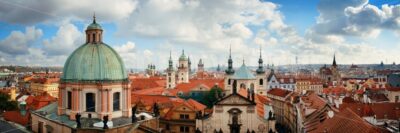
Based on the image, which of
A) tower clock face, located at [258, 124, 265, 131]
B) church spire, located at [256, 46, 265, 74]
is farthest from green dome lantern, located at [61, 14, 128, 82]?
church spire, located at [256, 46, 265, 74]

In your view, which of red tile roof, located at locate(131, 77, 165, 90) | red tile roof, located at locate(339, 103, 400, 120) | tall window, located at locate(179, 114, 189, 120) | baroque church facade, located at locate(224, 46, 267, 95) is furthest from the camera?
red tile roof, located at locate(131, 77, 165, 90)

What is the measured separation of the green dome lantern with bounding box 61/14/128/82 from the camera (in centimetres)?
3509

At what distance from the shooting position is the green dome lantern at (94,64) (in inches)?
1382

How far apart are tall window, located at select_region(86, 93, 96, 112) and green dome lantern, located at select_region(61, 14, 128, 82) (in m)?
1.56

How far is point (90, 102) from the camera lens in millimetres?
35281

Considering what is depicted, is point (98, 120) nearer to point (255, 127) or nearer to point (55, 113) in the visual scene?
point (55, 113)

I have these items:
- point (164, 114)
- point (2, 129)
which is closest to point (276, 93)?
point (164, 114)

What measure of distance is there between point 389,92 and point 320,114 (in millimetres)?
46205

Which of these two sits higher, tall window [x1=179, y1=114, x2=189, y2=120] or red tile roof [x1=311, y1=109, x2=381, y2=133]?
red tile roof [x1=311, y1=109, x2=381, y2=133]

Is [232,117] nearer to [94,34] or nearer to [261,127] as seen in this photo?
[261,127]

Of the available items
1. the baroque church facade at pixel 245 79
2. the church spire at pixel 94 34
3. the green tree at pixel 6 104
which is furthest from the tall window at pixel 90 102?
the baroque church facade at pixel 245 79

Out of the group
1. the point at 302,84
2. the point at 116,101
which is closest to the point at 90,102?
the point at 116,101

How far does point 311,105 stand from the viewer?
167 ft

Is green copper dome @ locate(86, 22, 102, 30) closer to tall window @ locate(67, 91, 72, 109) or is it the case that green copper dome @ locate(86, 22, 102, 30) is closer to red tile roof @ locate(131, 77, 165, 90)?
tall window @ locate(67, 91, 72, 109)
